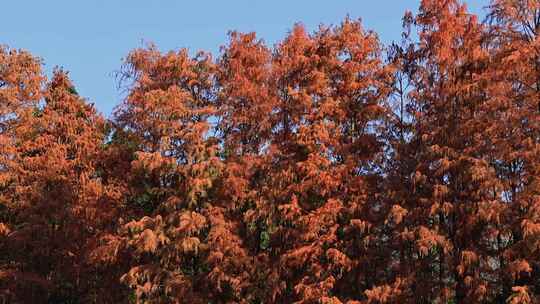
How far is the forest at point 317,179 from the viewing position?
1939 cm

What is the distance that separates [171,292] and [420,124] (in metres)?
8.86

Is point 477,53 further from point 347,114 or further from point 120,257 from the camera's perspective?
point 120,257

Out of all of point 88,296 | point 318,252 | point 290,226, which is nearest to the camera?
point 318,252

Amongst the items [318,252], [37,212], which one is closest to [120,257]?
[37,212]

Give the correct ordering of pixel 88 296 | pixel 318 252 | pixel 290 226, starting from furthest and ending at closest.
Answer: pixel 88 296 < pixel 290 226 < pixel 318 252

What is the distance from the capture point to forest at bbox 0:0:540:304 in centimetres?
1939

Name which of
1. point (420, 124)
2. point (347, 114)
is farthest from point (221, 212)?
point (420, 124)

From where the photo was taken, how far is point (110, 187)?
85.2 ft

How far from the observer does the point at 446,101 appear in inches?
819

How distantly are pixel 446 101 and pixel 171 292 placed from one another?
9.73 meters

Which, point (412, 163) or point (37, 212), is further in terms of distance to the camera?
point (37, 212)

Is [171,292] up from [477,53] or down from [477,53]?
down

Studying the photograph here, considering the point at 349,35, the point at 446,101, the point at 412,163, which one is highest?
the point at 349,35

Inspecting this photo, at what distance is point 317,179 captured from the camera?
2125 cm
